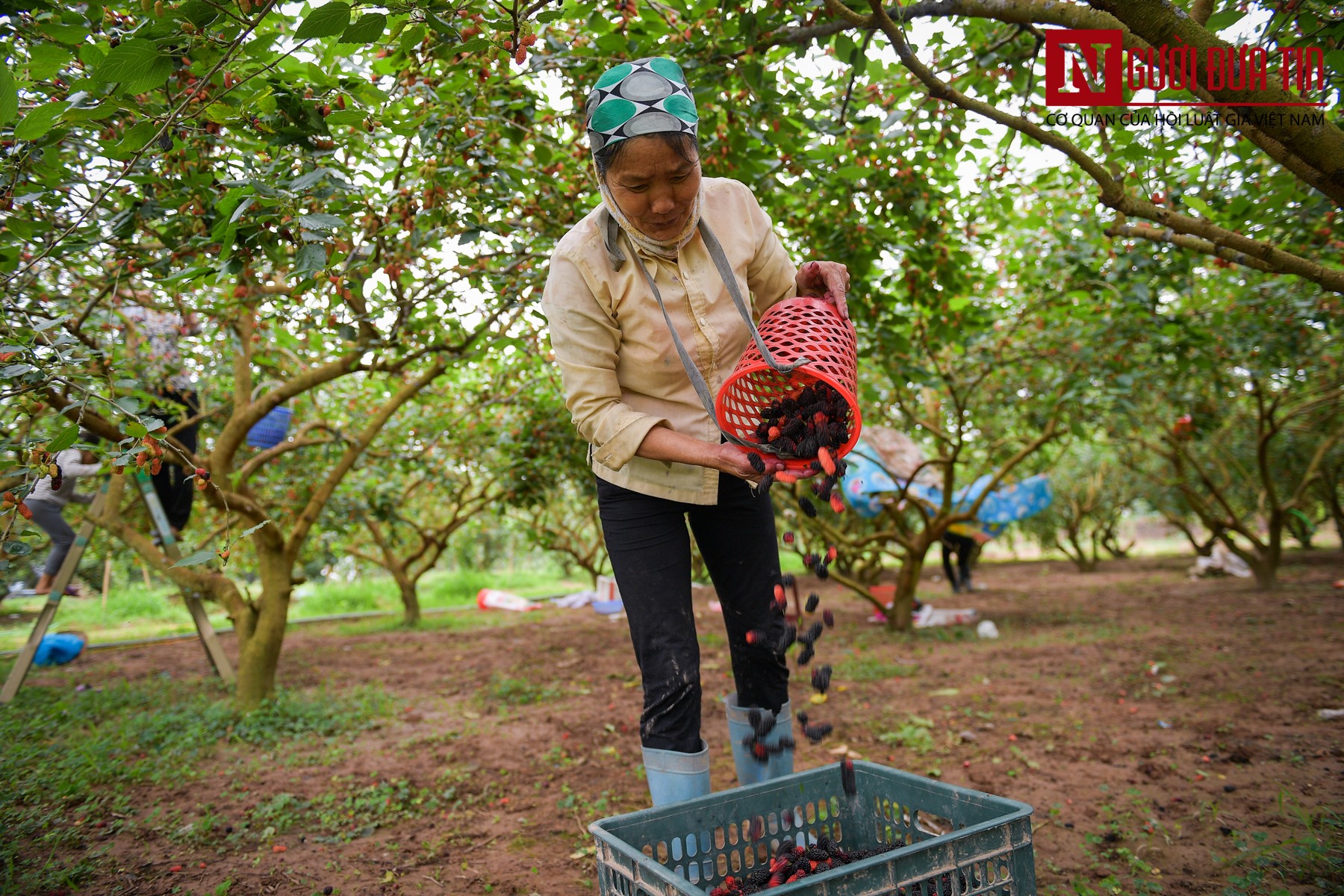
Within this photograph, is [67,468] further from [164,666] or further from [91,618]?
[91,618]

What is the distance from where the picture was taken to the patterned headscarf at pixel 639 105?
169cm

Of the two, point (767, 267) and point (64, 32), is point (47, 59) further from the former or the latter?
point (767, 267)

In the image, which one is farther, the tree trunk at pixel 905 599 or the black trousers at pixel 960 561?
the black trousers at pixel 960 561

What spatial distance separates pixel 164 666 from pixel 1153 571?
493 inches

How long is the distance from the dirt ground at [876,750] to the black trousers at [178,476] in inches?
51.4

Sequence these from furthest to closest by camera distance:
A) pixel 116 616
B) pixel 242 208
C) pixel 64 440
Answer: pixel 116 616
pixel 242 208
pixel 64 440

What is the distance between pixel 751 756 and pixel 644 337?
114 cm

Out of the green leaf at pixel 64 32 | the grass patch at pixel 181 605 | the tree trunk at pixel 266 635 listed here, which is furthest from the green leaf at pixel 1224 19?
the grass patch at pixel 181 605

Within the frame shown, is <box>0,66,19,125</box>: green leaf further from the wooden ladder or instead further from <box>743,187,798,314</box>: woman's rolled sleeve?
the wooden ladder

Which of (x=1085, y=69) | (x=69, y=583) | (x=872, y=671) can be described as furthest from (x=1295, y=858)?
(x=69, y=583)

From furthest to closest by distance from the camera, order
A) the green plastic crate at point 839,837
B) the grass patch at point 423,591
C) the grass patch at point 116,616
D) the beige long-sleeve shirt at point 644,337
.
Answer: the grass patch at point 423,591 < the grass patch at point 116,616 < the beige long-sleeve shirt at point 644,337 < the green plastic crate at point 839,837

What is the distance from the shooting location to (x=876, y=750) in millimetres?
3492

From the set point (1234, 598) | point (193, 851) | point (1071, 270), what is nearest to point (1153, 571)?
point (1234, 598)

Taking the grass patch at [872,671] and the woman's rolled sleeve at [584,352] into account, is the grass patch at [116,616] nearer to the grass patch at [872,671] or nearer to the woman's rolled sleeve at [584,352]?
the grass patch at [872,671]
